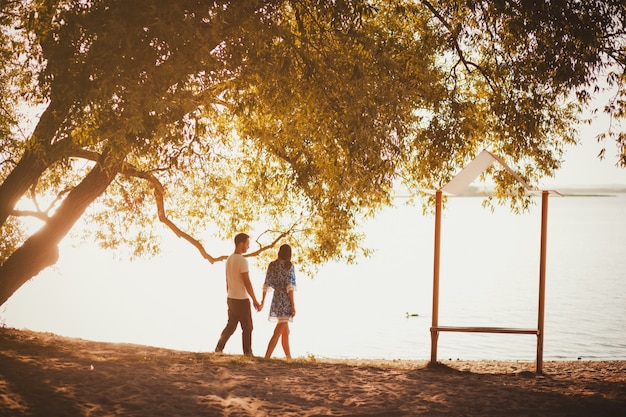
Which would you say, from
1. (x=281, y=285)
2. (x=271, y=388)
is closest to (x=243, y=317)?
(x=281, y=285)

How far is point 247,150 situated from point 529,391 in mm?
8577

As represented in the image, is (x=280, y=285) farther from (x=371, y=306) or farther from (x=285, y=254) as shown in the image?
(x=371, y=306)

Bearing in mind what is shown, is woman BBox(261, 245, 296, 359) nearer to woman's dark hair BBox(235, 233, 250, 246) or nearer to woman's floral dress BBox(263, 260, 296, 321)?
woman's floral dress BBox(263, 260, 296, 321)

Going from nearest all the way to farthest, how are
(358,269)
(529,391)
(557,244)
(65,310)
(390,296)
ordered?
1. (529,391)
2. (65,310)
3. (390,296)
4. (358,269)
5. (557,244)

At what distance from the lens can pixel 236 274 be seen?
33.9ft

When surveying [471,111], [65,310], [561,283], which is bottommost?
[65,310]

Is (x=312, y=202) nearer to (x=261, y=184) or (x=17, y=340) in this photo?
(x=261, y=184)

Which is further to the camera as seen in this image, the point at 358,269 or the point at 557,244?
the point at 557,244

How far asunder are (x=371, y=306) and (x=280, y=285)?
2223cm

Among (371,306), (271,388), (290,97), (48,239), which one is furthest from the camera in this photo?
(371,306)

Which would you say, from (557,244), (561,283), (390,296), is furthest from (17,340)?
(557,244)

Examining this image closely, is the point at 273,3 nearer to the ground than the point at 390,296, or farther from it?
farther from it

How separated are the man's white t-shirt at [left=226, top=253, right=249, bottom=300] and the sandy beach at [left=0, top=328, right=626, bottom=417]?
0.99m

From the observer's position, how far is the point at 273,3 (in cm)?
888
